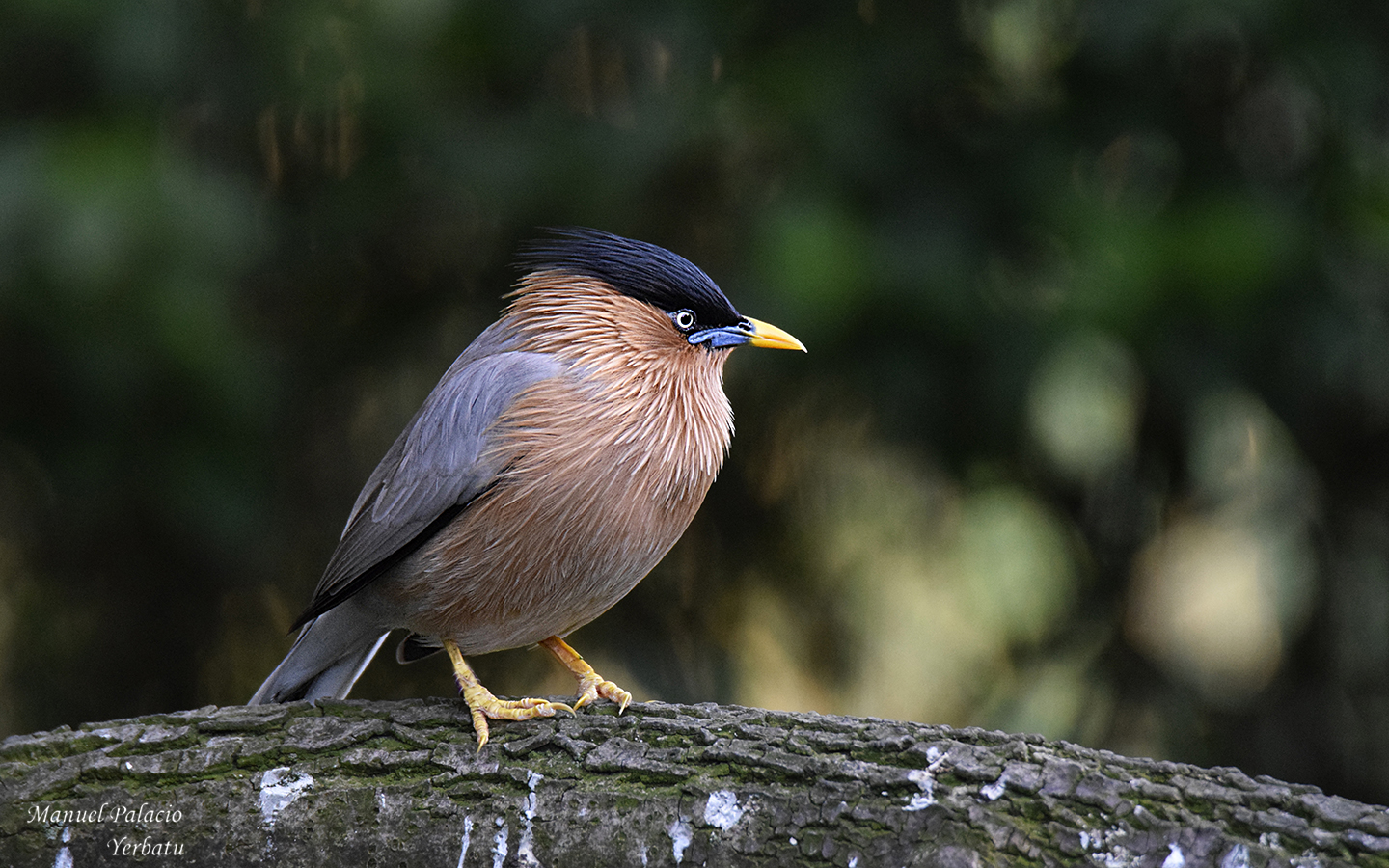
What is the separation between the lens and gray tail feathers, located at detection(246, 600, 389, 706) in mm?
4164

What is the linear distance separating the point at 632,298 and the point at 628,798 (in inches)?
61.7

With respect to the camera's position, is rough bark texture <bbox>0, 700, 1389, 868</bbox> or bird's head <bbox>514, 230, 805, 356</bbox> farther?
bird's head <bbox>514, 230, 805, 356</bbox>

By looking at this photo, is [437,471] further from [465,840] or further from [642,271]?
[465,840]

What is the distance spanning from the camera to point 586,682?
407 centimetres

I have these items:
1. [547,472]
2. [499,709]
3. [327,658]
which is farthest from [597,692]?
[327,658]

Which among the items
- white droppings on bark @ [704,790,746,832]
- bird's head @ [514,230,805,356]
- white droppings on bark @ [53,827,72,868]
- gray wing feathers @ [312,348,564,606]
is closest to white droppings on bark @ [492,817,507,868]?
white droppings on bark @ [704,790,746,832]

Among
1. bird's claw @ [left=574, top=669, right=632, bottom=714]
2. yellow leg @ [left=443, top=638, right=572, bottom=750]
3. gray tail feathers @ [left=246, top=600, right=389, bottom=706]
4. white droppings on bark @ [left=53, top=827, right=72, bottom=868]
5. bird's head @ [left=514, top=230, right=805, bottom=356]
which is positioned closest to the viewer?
white droppings on bark @ [left=53, top=827, right=72, bottom=868]

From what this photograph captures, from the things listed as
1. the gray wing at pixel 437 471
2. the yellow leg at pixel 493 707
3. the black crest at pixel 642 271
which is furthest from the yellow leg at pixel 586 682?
A: the black crest at pixel 642 271

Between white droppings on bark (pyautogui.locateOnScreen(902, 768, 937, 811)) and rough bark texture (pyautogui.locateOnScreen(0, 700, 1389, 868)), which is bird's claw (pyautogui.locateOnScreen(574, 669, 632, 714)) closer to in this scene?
rough bark texture (pyautogui.locateOnScreen(0, 700, 1389, 868))

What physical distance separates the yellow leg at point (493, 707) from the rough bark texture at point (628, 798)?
4 cm

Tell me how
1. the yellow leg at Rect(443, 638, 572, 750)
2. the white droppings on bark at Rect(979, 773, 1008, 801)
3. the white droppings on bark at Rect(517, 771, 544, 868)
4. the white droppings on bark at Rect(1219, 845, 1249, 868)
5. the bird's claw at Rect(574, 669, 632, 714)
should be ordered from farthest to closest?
the bird's claw at Rect(574, 669, 632, 714)
the yellow leg at Rect(443, 638, 572, 750)
the white droppings on bark at Rect(517, 771, 544, 868)
the white droppings on bark at Rect(979, 773, 1008, 801)
the white droppings on bark at Rect(1219, 845, 1249, 868)

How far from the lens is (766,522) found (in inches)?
259

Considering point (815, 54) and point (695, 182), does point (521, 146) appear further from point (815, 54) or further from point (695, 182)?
point (815, 54)

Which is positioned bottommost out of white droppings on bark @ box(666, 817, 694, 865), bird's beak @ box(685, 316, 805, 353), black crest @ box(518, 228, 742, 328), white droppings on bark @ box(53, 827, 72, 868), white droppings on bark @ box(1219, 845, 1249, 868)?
white droppings on bark @ box(53, 827, 72, 868)
